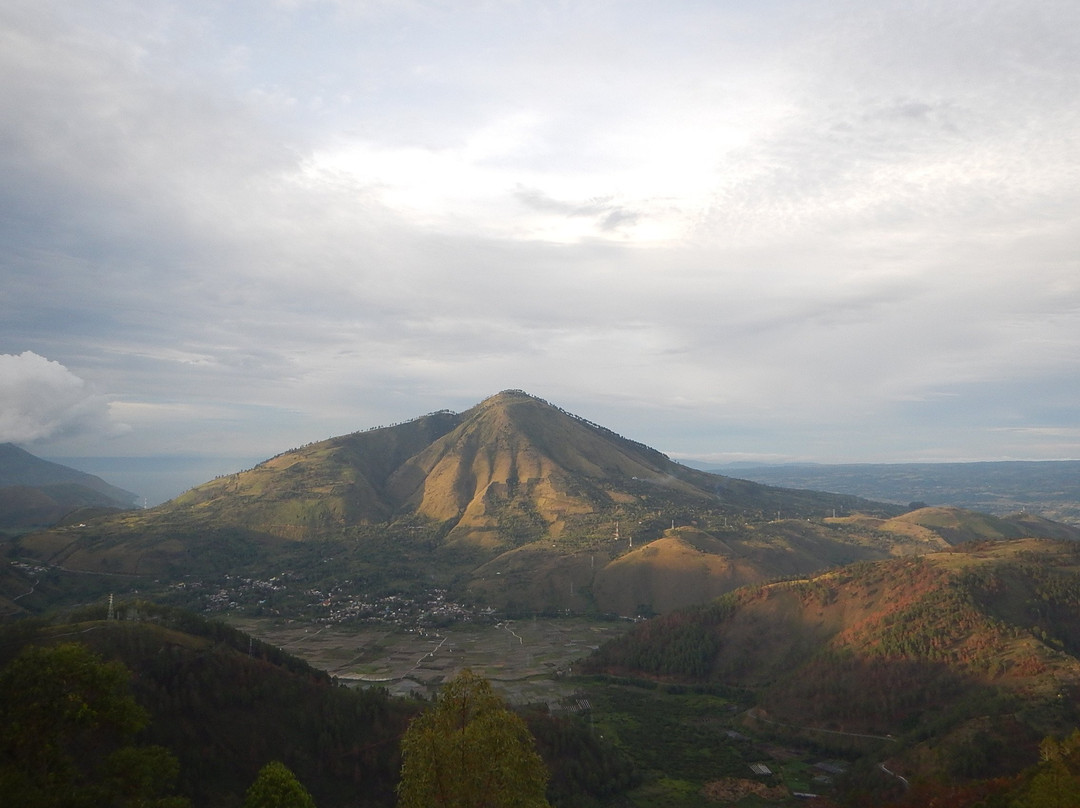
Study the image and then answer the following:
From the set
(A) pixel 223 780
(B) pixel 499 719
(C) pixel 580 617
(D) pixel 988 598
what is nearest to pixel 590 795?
(A) pixel 223 780

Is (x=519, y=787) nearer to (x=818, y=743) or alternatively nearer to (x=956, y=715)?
(x=956, y=715)

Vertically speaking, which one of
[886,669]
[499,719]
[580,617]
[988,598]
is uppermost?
[499,719]

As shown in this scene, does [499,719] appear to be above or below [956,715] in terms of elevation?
above

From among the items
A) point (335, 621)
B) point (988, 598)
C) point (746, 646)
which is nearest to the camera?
point (988, 598)

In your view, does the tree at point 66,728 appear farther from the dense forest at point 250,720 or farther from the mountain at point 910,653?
the mountain at point 910,653

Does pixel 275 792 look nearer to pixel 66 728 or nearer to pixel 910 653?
pixel 66 728

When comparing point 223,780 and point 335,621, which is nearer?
point 223,780
